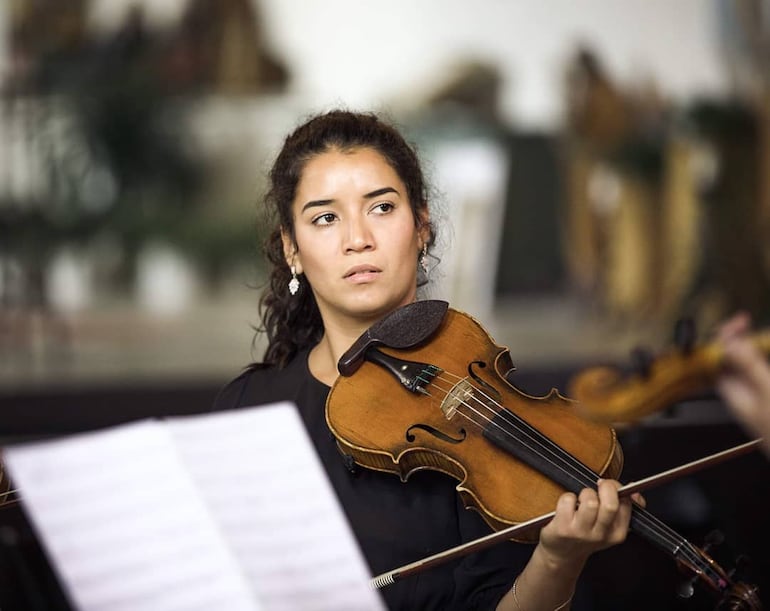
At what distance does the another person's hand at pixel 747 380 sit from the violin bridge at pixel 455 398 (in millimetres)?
605

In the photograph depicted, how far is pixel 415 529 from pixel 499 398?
0.72 feet

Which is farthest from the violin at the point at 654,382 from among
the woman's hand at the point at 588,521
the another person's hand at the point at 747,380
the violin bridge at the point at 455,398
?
the violin bridge at the point at 455,398

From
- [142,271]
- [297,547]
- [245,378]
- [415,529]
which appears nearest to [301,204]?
[245,378]

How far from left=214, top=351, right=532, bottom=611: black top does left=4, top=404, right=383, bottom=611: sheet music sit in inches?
16.1

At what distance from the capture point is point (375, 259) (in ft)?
5.32

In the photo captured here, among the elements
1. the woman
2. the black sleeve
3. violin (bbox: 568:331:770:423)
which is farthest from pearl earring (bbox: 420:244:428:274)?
violin (bbox: 568:331:770:423)

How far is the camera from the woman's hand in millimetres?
1311

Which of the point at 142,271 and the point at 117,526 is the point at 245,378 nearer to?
the point at 117,526

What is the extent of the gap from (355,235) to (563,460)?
18.3 inches

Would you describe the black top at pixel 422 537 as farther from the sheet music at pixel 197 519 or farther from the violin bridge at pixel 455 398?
the sheet music at pixel 197 519

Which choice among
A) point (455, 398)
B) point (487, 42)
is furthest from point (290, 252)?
point (487, 42)

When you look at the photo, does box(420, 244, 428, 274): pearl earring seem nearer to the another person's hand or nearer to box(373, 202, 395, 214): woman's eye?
box(373, 202, 395, 214): woman's eye

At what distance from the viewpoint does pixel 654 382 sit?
1.03 meters

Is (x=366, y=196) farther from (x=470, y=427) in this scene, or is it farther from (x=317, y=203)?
(x=470, y=427)
